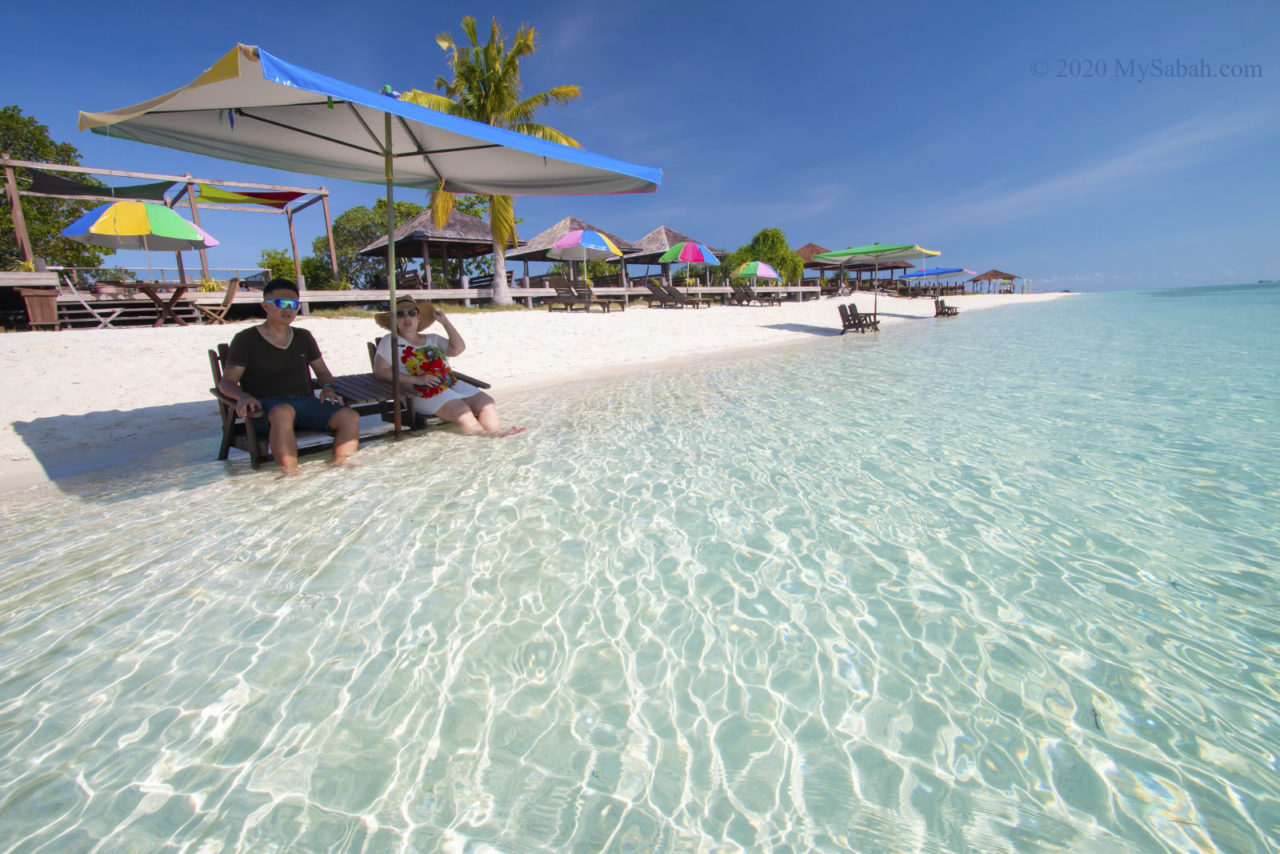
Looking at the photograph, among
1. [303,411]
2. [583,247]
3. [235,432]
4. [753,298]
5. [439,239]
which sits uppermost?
[439,239]

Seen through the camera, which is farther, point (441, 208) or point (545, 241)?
point (545, 241)

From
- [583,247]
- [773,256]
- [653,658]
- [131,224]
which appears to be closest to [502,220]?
[583,247]

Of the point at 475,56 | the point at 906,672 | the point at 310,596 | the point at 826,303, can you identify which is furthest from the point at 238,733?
the point at 826,303

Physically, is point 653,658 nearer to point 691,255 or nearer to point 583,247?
point 583,247

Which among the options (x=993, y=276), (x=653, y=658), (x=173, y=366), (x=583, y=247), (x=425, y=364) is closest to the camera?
(x=653, y=658)

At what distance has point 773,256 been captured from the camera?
1412 inches

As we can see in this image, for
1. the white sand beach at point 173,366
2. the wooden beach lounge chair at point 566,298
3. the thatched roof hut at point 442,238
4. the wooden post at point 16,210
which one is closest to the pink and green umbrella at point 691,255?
the wooden beach lounge chair at point 566,298

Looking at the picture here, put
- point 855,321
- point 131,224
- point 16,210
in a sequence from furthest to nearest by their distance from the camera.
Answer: point 855,321
point 16,210
point 131,224

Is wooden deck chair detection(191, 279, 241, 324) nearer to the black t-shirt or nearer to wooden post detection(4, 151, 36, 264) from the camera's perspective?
wooden post detection(4, 151, 36, 264)

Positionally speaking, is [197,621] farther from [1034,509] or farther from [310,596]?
[1034,509]

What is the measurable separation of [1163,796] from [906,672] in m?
0.69

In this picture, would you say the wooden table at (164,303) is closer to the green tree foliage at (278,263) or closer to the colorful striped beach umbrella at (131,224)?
the colorful striped beach umbrella at (131,224)

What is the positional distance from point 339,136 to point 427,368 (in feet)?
6.79

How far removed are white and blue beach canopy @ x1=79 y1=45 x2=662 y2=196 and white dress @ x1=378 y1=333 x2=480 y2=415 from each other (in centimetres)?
166
